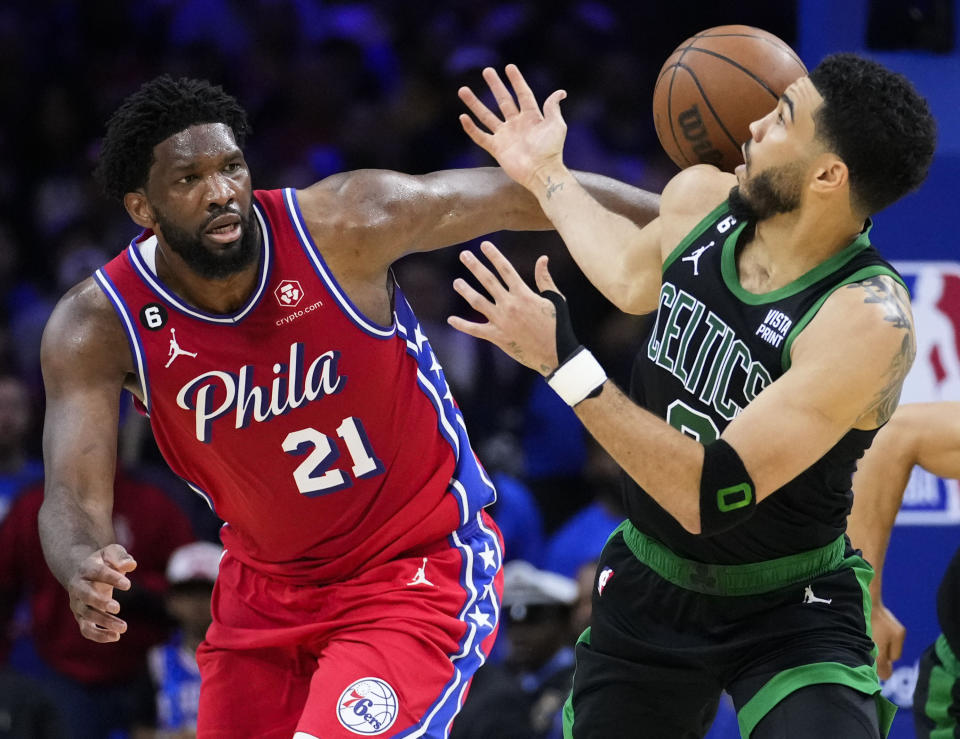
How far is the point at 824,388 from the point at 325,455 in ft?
4.97

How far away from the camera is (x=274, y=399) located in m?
4.27

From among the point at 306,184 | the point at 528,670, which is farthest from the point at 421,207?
the point at 306,184

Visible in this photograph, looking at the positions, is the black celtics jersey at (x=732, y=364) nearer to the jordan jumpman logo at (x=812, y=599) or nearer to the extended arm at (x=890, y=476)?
the jordan jumpman logo at (x=812, y=599)

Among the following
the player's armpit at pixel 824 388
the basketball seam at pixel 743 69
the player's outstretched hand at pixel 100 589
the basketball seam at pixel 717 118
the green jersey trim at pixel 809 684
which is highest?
the basketball seam at pixel 743 69

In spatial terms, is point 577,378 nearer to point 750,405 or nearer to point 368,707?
point 750,405

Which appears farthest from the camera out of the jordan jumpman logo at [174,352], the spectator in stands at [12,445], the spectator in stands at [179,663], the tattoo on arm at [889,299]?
the spectator in stands at [12,445]

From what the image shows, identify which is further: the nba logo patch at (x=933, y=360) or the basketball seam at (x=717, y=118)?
the nba logo patch at (x=933, y=360)

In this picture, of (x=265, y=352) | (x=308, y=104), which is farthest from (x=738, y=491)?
(x=308, y=104)

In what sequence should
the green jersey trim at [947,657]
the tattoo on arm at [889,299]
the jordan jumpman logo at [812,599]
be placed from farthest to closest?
the green jersey trim at [947,657] → the jordan jumpman logo at [812,599] → the tattoo on arm at [889,299]

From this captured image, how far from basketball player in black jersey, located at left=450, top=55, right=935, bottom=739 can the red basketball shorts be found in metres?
0.37

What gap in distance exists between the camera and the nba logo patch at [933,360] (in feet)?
19.7

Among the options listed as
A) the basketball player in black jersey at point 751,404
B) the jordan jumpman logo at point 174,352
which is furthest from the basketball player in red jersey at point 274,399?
the basketball player in black jersey at point 751,404

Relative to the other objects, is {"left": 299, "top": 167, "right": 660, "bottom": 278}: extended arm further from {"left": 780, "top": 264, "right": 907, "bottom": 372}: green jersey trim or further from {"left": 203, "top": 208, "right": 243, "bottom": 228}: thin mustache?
{"left": 780, "top": 264, "right": 907, "bottom": 372}: green jersey trim

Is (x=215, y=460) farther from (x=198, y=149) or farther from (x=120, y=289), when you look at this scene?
(x=198, y=149)
